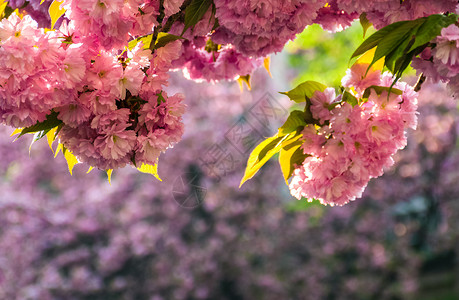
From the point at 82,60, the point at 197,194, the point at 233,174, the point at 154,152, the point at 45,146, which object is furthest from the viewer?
the point at 45,146

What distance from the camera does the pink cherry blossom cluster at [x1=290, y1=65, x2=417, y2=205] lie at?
1.20 meters

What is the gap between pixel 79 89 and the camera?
3.55 ft

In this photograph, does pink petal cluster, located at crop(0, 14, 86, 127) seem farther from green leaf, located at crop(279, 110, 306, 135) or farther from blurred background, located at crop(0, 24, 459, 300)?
blurred background, located at crop(0, 24, 459, 300)

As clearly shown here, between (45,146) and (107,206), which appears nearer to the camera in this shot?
(107,206)

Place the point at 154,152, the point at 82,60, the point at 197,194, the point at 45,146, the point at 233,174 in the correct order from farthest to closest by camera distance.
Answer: the point at 45,146, the point at 233,174, the point at 197,194, the point at 154,152, the point at 82,60

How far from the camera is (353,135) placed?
1.22 meters

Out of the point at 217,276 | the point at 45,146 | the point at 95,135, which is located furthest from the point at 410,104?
the point at 45,146

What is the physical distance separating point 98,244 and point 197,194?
161 inches

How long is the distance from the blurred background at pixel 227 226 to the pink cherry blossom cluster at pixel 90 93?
369cm

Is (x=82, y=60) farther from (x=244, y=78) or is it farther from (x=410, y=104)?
(x=244, y=78)

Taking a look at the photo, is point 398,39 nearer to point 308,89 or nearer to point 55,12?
point 308,89

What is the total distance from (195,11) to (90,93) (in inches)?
11.8

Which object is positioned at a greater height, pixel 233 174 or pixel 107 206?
pixel 107 206

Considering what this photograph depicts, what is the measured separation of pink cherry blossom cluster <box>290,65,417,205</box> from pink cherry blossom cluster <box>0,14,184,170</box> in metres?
0.30
